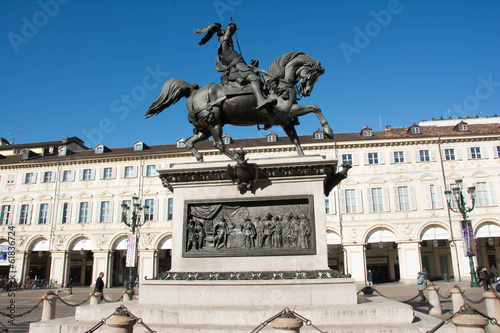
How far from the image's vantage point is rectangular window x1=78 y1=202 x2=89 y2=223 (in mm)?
42750

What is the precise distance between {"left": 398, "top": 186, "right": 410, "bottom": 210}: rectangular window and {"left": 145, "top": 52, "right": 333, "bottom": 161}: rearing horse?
32.4 meters

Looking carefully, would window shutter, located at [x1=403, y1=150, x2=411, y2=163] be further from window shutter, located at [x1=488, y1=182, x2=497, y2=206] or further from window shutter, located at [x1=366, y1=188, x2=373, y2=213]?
window shutter, located at [x1=488, y1=182, x2=497, y2=206]

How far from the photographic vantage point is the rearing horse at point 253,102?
9.17m

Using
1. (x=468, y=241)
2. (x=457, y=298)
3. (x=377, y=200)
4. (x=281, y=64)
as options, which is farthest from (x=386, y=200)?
(x=281, y=64)

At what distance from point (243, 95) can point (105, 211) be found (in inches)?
1461

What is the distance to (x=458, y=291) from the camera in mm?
10508

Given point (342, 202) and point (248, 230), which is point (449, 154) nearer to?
point (342, 202)

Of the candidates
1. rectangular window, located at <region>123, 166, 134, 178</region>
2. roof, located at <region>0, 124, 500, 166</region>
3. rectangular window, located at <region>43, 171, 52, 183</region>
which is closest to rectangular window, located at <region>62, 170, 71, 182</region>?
roof, located at <region>0, 124, 500, 166</region>

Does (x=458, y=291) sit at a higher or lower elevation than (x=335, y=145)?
lower

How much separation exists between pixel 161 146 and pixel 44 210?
14240mm

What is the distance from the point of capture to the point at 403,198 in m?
39.0

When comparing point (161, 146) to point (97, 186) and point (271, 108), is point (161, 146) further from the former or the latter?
point (271, 108)

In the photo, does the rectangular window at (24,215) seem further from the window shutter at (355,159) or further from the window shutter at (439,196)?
the window shutter at (439,196)

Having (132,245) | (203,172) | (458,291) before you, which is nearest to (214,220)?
(203,172)
